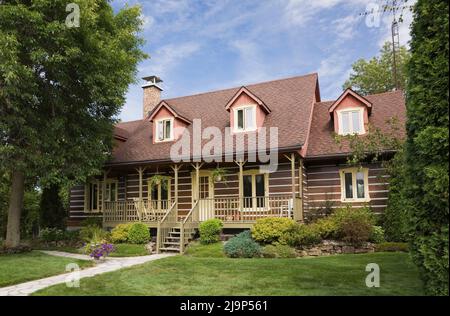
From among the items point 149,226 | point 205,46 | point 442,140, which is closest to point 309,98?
point 205,46

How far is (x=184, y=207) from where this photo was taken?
67.3 ft

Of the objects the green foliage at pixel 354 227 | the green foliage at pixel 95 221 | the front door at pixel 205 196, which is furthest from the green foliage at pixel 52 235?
the green foliage at pixel 354 227

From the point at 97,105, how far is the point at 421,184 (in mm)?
14682

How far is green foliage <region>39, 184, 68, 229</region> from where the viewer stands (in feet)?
72.0

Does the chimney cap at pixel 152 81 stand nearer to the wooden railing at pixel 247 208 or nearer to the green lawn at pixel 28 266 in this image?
the wooden railing at pixel 247 208

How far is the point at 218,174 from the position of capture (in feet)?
59.0

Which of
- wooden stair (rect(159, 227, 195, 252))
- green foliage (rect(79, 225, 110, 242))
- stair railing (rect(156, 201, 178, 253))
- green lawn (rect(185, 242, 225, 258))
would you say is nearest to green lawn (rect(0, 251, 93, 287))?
green foliage (rect(79, 225, 110, 242))

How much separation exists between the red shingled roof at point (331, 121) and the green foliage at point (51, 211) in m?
14.4

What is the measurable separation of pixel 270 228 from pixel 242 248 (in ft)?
4.72

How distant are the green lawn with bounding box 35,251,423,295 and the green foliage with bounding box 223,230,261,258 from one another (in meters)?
1.89

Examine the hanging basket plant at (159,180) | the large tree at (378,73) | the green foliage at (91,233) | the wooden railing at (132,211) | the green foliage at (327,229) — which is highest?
the large tree at (378,73)

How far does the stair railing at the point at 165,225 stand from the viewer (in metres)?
16.2

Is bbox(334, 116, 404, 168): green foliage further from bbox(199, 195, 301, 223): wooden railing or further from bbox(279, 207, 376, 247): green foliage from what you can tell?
bbox(199, 195, 301, 223): wooden railing

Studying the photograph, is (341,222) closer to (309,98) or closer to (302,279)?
(302,279)
